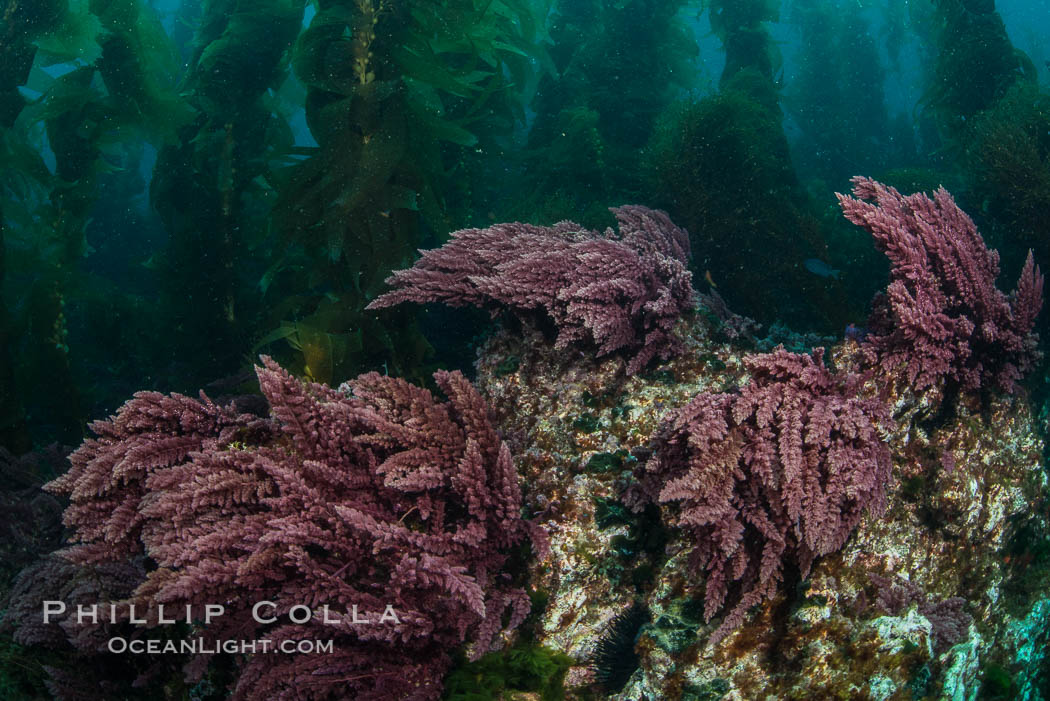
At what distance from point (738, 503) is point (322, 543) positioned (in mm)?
1606

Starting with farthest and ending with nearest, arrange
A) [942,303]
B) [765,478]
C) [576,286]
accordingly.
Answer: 1. [576,286]
2. [942,303]
3. [765,478]

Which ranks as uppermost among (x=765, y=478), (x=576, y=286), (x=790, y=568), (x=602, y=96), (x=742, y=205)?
(x=602, y=96)

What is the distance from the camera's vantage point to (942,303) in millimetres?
2455

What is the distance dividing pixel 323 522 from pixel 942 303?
9.34 feet

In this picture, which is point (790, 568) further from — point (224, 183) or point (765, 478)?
point (224, 183)

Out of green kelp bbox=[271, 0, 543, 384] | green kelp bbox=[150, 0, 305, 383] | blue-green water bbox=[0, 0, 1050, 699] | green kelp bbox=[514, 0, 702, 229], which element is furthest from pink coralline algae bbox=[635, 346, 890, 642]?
green kelp bbox=[150, 0, 305, 383]

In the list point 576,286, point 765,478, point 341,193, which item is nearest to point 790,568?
point 765,478

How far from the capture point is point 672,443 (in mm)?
2184

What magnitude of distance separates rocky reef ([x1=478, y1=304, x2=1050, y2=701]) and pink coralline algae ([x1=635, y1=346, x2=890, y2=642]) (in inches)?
5.1

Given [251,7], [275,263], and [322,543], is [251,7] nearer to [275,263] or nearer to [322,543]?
[275,263]

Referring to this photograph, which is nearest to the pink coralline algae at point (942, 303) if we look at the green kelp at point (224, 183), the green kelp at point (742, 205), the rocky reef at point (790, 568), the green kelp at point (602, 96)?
the rocky reef at point (790, 568)

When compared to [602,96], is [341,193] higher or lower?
lower

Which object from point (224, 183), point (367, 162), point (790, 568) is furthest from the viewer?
point (224, 183)

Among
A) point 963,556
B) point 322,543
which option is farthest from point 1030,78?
point 322,543
